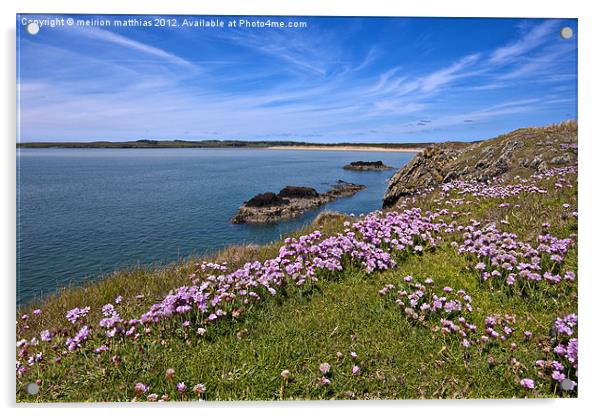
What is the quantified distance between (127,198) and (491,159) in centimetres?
922

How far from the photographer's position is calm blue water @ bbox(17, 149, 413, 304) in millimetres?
5641

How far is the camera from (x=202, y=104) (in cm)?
648

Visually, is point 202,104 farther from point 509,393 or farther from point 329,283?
point 509,393

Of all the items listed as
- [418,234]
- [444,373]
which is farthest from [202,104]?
[444,373]

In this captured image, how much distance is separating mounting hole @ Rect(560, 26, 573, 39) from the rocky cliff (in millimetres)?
1347

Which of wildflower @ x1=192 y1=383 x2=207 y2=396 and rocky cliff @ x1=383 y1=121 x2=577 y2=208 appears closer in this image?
wildflower @ x1=192 y1=383 x2=207 y2=396

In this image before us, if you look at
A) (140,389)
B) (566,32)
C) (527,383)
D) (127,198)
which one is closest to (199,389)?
(140,389)

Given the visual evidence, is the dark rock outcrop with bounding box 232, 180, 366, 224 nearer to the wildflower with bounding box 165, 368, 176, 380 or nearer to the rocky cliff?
the rocky cliff

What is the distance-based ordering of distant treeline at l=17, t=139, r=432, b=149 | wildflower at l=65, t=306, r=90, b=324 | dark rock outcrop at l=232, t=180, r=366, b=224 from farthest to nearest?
dark rock outcrop at l=232, t=180, r=366, b=224
distant treeline at l=17, t=139, r=432, b=149
wildflower at l=65, t=306, r=90, b=324

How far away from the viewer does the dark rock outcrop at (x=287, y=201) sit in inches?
448

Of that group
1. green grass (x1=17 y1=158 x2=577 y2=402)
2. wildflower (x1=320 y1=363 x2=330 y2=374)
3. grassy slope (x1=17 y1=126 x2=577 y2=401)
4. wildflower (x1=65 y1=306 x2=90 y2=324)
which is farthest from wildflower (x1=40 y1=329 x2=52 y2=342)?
wildflower (x1=320 y1=363 x2=330 y2=374)

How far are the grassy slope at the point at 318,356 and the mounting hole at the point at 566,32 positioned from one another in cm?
373

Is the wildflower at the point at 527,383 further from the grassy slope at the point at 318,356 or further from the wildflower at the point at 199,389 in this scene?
the wildflower at the point at 199,389
